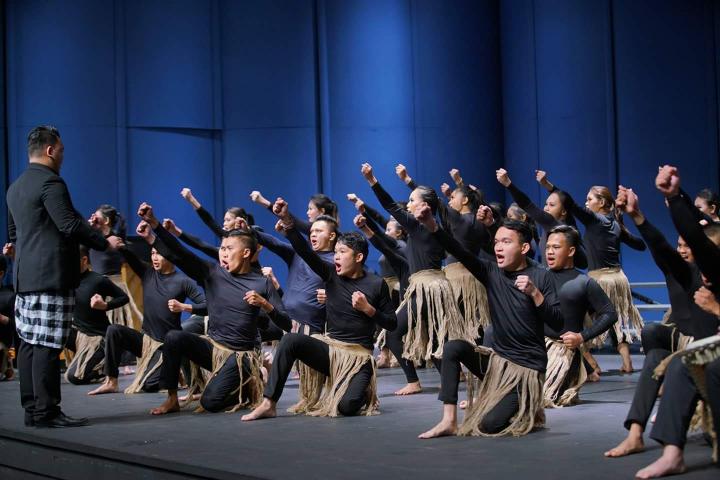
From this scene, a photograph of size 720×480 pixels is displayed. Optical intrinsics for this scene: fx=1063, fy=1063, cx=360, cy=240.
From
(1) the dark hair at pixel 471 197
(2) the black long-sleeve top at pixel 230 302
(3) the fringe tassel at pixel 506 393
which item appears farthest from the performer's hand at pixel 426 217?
(1) the dark hair at pixel 471 197

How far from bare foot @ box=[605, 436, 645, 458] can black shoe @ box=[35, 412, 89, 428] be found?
232 centimetres

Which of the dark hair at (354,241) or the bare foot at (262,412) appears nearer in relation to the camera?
the bare foot at (262,412)

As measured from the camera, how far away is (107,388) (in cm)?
608

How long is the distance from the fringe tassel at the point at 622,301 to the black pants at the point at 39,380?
353 cm

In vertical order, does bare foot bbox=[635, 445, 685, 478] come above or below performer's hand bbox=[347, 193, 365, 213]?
below

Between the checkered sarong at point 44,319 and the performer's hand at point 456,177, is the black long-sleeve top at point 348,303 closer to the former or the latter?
the checkered sarong at point 44,319

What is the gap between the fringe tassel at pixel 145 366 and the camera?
6.04 metres

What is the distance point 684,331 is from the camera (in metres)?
4.19

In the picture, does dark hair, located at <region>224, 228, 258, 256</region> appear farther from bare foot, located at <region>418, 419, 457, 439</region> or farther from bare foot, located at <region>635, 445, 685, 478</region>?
bare foot, located at <region>635, 445, 685, 478</region>

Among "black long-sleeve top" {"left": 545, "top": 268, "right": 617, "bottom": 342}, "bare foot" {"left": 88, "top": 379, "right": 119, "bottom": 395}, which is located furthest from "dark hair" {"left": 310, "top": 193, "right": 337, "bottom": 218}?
"black long-sleeve top" {"left": 545, "top": 268, "right": 617, "bottom": 342}

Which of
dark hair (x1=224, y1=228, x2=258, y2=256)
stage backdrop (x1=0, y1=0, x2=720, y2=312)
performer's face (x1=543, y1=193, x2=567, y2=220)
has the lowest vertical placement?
dark hair (x1=224, y1=228, x2=258, y2=256)

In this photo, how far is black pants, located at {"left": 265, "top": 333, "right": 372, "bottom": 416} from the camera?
15.8ft

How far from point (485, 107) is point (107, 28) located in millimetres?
3466

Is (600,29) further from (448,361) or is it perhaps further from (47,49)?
(448,361)
